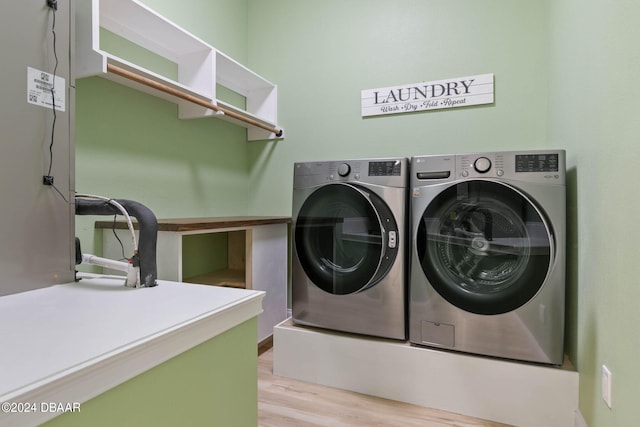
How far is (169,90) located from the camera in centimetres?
170

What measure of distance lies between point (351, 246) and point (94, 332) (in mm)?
1326

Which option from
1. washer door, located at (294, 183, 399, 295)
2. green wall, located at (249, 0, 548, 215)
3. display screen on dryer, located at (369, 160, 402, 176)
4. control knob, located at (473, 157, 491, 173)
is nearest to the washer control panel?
control knob, located at (473, 157, 491, 173)

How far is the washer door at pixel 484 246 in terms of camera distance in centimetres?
143

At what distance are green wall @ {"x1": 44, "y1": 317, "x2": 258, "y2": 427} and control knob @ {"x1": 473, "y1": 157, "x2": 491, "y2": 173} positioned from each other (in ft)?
3.93

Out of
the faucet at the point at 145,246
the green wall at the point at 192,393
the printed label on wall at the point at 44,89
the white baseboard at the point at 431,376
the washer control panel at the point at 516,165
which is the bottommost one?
the white baseboard at the point at 431,376

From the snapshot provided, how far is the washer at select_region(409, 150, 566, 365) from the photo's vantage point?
55.3 inches

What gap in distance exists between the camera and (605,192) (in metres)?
1.13

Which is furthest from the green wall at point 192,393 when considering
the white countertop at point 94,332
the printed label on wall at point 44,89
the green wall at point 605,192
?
the green wall at point 605,192

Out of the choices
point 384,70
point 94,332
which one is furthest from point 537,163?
point 94,332

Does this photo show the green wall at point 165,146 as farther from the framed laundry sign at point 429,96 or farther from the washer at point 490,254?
the washer at point 490,254

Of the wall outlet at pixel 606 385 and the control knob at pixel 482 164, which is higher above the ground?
the control knob at pixel 482 164

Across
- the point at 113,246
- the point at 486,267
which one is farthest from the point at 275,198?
the point at 486,267

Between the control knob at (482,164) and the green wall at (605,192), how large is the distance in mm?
342

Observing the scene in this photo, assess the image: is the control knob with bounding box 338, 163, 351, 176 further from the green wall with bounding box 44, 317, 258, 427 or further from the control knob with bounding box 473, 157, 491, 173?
the green wall with bounding box 44, 317, 258, 427
